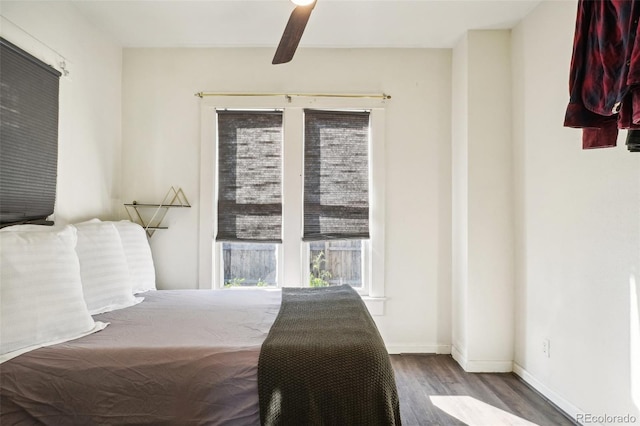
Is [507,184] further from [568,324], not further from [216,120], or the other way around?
[216,120]

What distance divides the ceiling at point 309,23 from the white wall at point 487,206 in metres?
0.29

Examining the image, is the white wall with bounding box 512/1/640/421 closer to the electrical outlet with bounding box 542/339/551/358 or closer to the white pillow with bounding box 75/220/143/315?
the electrical outlet with bounding box 542/339/551/358

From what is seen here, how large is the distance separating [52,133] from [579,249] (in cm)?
337

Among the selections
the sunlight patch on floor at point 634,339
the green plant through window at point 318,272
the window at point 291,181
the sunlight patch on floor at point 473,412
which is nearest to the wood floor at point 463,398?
the sunlight patch on floor at point 473,412

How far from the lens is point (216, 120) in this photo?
10.6 ft

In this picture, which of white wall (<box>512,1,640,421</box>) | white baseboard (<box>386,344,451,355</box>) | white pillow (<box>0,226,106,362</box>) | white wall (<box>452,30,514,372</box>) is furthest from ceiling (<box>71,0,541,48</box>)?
white baseboard (<box>386,344,451,355</box>)

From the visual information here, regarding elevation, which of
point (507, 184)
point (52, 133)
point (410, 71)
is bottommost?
point (507, 184)

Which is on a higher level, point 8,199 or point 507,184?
point 507,184

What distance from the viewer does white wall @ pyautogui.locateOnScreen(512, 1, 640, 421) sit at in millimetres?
1870

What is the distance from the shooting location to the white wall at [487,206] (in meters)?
2.91

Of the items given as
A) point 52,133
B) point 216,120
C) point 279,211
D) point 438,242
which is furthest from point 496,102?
point 52,133

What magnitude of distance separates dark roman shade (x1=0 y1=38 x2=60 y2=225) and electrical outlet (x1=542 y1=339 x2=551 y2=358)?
132 inches

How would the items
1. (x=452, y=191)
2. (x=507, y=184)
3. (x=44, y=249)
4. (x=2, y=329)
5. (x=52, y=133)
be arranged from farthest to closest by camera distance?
1. (x=452, y=191)
2. (x=507, y=184)
3. (x=52, y=133)
4. (x=44, y=249)
5. (x=2, y=329)

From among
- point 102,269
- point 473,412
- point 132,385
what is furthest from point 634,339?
point 102,269
